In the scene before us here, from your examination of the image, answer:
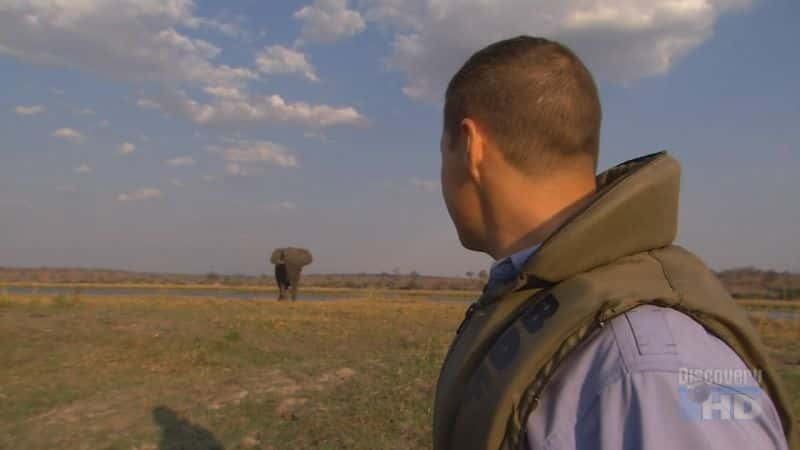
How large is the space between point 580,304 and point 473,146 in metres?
0.54

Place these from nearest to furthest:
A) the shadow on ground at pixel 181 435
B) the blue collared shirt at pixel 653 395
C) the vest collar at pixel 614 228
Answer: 1. the blue collared shirt at pixel 653 395
2. the vest collar at pixel 614 228
3. the shadow on ground at pixel 181 435

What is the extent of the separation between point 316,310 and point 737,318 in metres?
18.9

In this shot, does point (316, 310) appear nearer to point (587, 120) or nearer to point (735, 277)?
point (587, 120)

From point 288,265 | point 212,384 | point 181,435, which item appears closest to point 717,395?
point 181,435

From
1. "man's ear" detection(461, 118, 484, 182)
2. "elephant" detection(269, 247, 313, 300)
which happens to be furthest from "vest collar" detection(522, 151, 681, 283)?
"elephant" detection(269, 247, 313, 300)

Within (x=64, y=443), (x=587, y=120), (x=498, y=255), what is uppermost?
(x=587, y=120)

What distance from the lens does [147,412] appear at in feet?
24.1

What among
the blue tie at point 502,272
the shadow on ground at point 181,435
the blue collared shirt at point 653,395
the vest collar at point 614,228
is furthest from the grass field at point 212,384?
the blue collared shirt at point 653,395

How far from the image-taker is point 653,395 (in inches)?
49.1

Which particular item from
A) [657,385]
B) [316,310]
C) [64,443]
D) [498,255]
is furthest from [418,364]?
[316,310]

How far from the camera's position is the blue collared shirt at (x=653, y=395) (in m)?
1.22

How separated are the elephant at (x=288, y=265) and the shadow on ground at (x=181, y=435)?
24.0 m

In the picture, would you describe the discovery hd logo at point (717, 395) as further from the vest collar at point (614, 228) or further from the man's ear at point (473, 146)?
the man's ear at point (473, 146)

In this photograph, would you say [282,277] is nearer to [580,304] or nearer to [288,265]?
[288,265]
